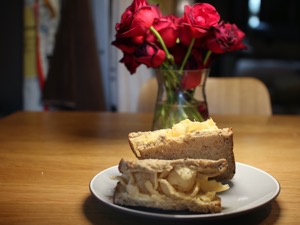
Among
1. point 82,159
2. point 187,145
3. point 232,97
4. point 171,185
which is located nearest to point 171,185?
point 171,185

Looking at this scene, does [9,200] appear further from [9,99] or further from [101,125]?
[9,99]

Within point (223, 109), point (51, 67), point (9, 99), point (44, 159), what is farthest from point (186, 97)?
point (9, 99)

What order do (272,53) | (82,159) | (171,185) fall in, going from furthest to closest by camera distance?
(272,53) < (82,159) < (171,185)

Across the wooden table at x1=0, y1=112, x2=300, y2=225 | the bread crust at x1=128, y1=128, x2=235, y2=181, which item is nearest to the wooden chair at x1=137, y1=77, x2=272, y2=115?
the wooden table at x1=0, y1=112, x2=300, y2=225

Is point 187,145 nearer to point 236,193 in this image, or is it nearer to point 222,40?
point 236,193

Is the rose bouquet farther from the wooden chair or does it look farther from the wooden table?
the wooden chair

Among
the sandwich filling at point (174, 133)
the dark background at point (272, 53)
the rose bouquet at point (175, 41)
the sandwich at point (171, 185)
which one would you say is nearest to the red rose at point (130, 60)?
the rose bouquet at point (175, 41)
